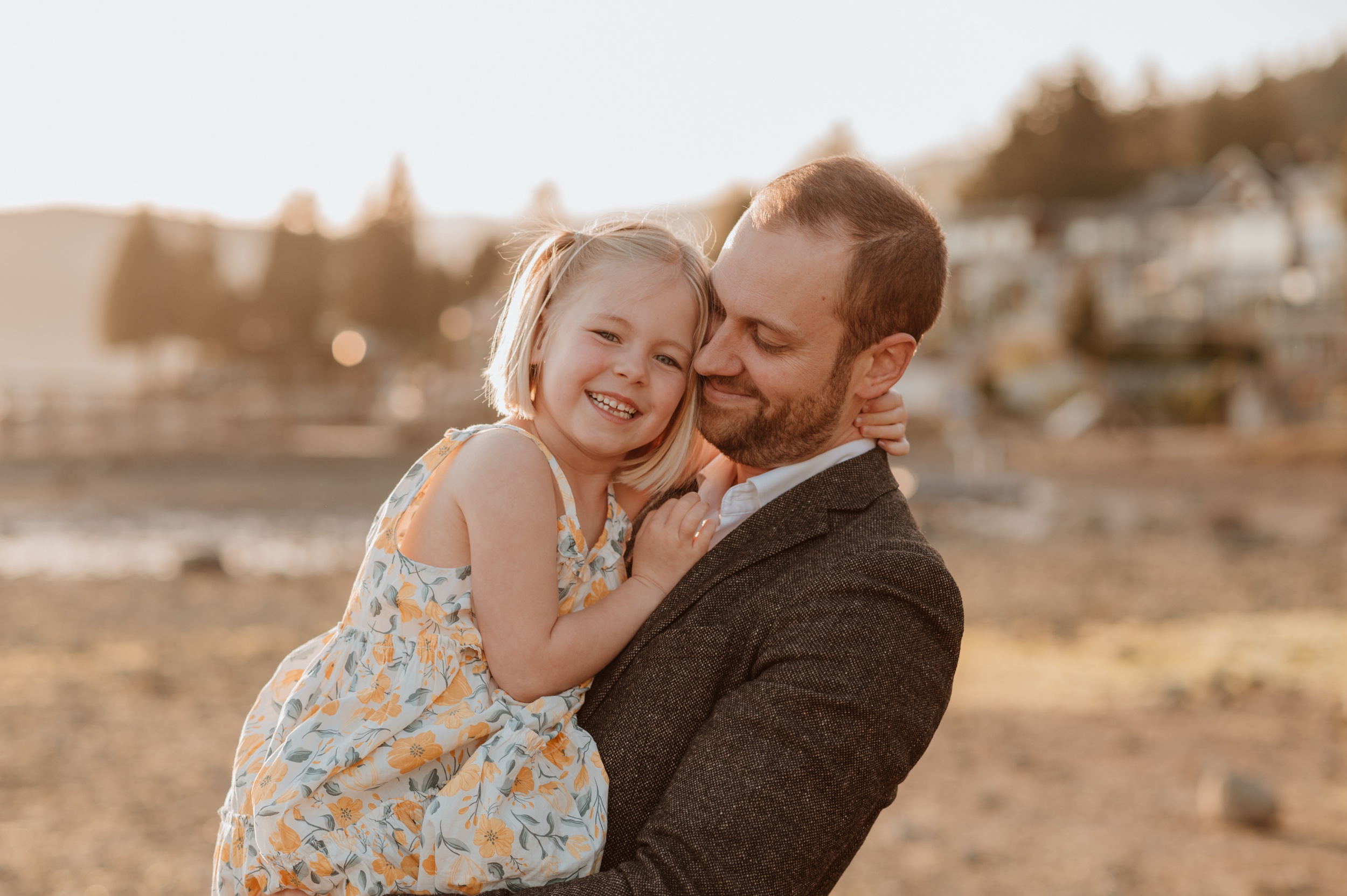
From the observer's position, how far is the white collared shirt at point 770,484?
2.46 metres

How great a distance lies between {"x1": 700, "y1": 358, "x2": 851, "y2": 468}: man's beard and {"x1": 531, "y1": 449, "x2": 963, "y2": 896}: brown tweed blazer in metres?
0.19

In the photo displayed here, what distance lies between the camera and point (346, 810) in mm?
2102

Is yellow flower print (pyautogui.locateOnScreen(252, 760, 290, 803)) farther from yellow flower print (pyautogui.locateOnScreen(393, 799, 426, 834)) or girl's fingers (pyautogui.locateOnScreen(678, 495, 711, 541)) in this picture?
girl's fingers (pyautogui.locateOnScreen(678, 495, 711, 541))

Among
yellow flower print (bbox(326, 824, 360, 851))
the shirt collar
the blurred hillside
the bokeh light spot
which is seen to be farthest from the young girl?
the bokeh light spot

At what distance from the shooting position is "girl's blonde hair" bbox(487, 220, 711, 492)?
8.40ft

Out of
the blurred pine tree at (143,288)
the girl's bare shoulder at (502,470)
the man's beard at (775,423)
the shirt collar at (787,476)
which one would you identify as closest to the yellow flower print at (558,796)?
the girl's bare shoulder at (502,470)

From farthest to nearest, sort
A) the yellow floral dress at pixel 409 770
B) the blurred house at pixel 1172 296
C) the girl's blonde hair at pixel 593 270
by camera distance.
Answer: the blurred house at pixel 1172 296
the girl's blonde hair at pixel 593 270
the yellow floral dress at pixel 409 770

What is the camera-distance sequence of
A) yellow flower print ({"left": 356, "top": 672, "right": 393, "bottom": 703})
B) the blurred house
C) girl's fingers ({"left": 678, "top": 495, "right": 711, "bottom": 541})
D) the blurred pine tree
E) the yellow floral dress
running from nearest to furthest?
the yellow floral dress < yellow flower print ({"left": 356, "top": 672, "right": 393, "bottom": 703}) < girl's fingers ({"left": 678, "top": 495, "right": 711, "bottom": 541}) < the blurred house < the blurred pine tree

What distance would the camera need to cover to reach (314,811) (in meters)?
2.08

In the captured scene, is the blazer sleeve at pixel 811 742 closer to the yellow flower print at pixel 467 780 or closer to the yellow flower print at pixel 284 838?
the yellow flower print at pixel 467 780

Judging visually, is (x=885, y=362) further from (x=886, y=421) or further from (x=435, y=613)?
(x=435, y=613)

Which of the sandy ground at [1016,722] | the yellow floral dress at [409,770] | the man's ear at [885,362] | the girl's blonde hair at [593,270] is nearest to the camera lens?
the yellow floral dress at [409,770]

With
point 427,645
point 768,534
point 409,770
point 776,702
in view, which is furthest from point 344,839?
point 768,534

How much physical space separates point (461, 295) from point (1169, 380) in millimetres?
35144
